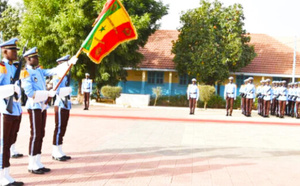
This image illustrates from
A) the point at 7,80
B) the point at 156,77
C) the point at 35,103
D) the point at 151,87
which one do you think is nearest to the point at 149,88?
the point at 151,87

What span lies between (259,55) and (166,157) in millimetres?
24837

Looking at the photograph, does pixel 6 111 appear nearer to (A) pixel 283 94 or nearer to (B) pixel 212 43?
(A) pixel 283 94

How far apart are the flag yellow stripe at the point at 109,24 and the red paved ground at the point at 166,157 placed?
2.46 metres

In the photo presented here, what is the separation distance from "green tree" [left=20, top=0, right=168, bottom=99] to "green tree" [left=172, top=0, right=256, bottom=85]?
2586 mm

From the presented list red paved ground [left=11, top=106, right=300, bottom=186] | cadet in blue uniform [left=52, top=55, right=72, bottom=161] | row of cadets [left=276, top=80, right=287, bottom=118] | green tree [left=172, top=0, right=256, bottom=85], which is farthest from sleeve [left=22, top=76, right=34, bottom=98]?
green tree [left=172, top=0, right=256, bottom=85]

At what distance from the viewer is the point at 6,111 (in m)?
5.46

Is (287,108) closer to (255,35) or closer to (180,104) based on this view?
(180,104)

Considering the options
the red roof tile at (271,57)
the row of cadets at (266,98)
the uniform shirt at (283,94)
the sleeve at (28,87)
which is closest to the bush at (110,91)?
the row of cadets at (266,98)

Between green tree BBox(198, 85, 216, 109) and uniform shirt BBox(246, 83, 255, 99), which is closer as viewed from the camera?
uniform shirt BBox(246, 83, 255, 99)

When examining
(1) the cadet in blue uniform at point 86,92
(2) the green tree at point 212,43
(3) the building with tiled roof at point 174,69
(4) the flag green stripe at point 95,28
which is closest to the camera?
(4) the flag green stripe at point 95,28

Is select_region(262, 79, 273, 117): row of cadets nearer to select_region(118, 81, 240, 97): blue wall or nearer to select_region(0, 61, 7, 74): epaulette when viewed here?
select_region(118, 81, 240, 97): blue wall

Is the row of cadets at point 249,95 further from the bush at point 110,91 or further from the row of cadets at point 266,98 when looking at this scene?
the bush at point 110,91

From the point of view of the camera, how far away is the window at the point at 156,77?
3058 centimetres

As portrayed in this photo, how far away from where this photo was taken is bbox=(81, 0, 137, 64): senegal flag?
7.09 m
